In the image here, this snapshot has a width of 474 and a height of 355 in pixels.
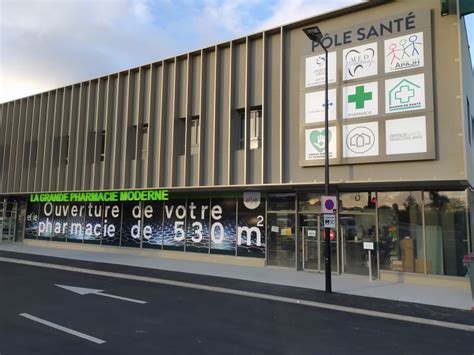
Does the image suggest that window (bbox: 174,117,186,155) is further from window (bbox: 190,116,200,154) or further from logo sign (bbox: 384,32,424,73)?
logo sign (bbox: 384,32,424,73)

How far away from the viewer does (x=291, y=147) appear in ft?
50.6

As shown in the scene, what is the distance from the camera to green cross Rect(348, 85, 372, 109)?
13.9 meters

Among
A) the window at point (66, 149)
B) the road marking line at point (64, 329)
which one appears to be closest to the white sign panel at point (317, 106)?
the road marking line at point (64, 329)

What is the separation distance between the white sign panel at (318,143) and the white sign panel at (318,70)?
5.53 feet

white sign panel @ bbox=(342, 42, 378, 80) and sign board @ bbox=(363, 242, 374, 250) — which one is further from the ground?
white sign panel @ bbox=(342, 42, 378, 80)

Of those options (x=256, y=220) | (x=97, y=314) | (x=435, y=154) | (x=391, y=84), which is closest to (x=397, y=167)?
(x=435, y=154)

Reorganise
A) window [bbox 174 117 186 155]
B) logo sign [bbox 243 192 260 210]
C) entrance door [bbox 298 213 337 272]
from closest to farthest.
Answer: entrance door [bbox 298 213 337 272] < logo sign [bbox 243 192 260 210] < window [bbox 174 117 186 155]

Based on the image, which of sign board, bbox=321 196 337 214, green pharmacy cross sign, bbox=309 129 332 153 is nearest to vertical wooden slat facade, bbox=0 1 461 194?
green pharmacy cross sign, bbox=309 129 332 153

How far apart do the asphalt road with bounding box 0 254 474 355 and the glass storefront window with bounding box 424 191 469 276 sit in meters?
4.36

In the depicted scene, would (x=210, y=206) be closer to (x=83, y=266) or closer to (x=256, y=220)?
(x=256, y=220)

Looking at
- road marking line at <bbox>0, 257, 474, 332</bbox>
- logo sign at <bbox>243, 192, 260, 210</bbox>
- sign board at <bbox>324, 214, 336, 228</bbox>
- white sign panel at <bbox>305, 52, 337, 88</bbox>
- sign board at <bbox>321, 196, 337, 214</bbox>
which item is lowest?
road marking line at <bbox>0, 257, 474, 332</bbox>

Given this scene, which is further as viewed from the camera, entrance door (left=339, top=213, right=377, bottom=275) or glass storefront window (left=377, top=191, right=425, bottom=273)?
entrance door (left=339, top=213, right=377, bottom=275)

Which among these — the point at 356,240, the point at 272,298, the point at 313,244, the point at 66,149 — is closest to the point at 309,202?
the point at 313,244

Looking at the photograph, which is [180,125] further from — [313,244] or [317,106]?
[313,244]
